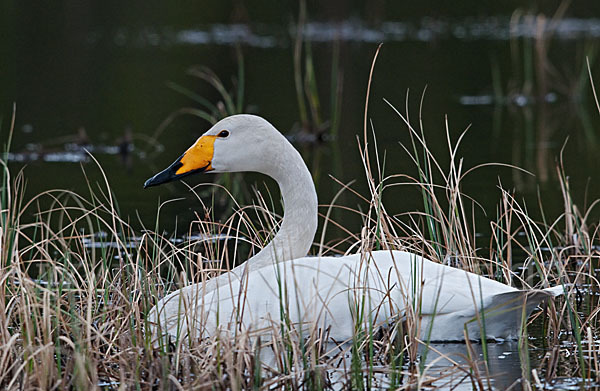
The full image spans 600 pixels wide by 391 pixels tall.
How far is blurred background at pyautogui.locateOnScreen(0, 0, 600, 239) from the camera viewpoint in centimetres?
1205

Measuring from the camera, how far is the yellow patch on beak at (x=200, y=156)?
237 inches

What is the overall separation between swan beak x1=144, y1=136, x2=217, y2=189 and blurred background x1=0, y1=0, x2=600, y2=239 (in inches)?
63.1

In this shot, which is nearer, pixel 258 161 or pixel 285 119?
pixel 258 161

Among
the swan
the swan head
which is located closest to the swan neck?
the swan head

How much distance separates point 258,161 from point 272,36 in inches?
→ 1018

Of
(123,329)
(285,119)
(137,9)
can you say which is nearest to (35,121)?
(285,119)

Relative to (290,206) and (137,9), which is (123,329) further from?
(137,9)

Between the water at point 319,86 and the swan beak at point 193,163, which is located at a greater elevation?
the water at point 319,86

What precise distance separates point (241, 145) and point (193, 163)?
0.30m

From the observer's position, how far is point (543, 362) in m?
5.34

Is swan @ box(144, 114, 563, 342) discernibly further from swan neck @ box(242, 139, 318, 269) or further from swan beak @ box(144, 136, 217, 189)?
swan beak @ box(144, 136, 217, 189)

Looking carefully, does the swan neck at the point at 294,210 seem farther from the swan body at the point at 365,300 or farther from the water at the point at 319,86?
the water at the point at 319,86

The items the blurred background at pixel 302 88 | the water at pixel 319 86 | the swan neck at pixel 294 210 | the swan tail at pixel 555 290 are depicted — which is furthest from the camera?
the blurred background at pixel 302 88

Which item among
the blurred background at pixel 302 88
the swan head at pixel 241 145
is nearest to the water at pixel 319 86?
the blurred background at pixel 302 88
